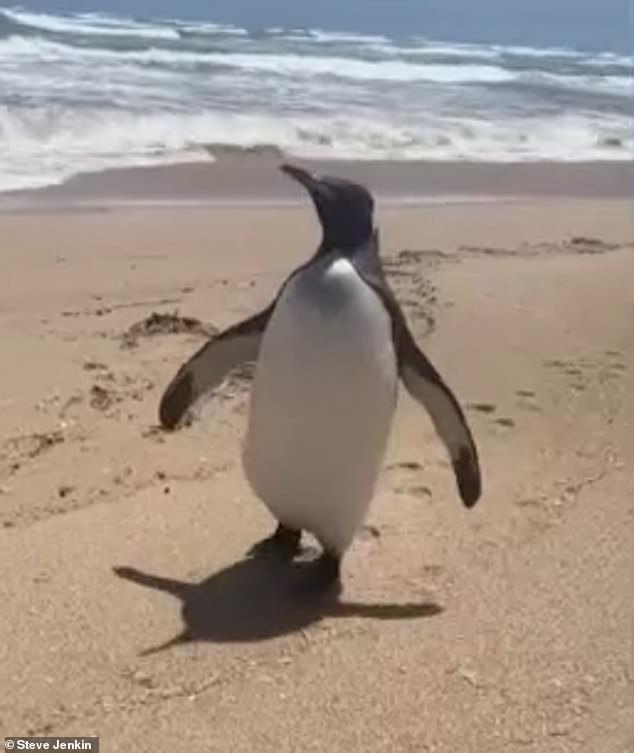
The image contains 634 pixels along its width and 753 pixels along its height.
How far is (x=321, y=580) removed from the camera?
4266 mm

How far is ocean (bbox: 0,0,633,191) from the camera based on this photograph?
51.9ft

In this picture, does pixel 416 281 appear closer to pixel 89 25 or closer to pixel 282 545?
pixel 282 545

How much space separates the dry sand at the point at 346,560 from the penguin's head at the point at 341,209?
1.00 m

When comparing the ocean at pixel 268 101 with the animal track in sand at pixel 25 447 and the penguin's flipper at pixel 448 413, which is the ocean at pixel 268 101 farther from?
the penguin's flipper at pixel 448 413

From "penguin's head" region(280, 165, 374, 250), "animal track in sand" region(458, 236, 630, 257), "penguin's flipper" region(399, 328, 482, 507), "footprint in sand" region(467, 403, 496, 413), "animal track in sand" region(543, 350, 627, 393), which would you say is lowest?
"animal track in sand" region(458, 236, 630, 257)

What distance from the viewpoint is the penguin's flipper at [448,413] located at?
4410 millimetres

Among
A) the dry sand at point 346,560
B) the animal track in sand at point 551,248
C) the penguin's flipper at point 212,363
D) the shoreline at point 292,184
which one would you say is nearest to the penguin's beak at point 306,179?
the penguin's flipper at point 212,363

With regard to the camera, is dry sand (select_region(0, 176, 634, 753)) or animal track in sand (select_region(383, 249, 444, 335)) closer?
dry sand (select_region(0, 176, 634, 753))

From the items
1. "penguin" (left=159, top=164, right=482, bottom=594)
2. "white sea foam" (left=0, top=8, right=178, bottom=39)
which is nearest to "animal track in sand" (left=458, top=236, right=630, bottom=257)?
"penguin" (left=159, top=164, right=482, bottom=594)

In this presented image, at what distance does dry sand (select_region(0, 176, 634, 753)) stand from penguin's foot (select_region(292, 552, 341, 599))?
0.06 m

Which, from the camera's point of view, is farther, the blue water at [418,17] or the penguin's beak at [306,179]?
the blue water at [418,17]

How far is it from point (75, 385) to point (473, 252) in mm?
4353

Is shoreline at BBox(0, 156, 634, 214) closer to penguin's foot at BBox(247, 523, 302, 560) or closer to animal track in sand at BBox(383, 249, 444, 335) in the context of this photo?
animal track in sand at BBox(383, 249, 444, 335)

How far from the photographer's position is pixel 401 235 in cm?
1060
